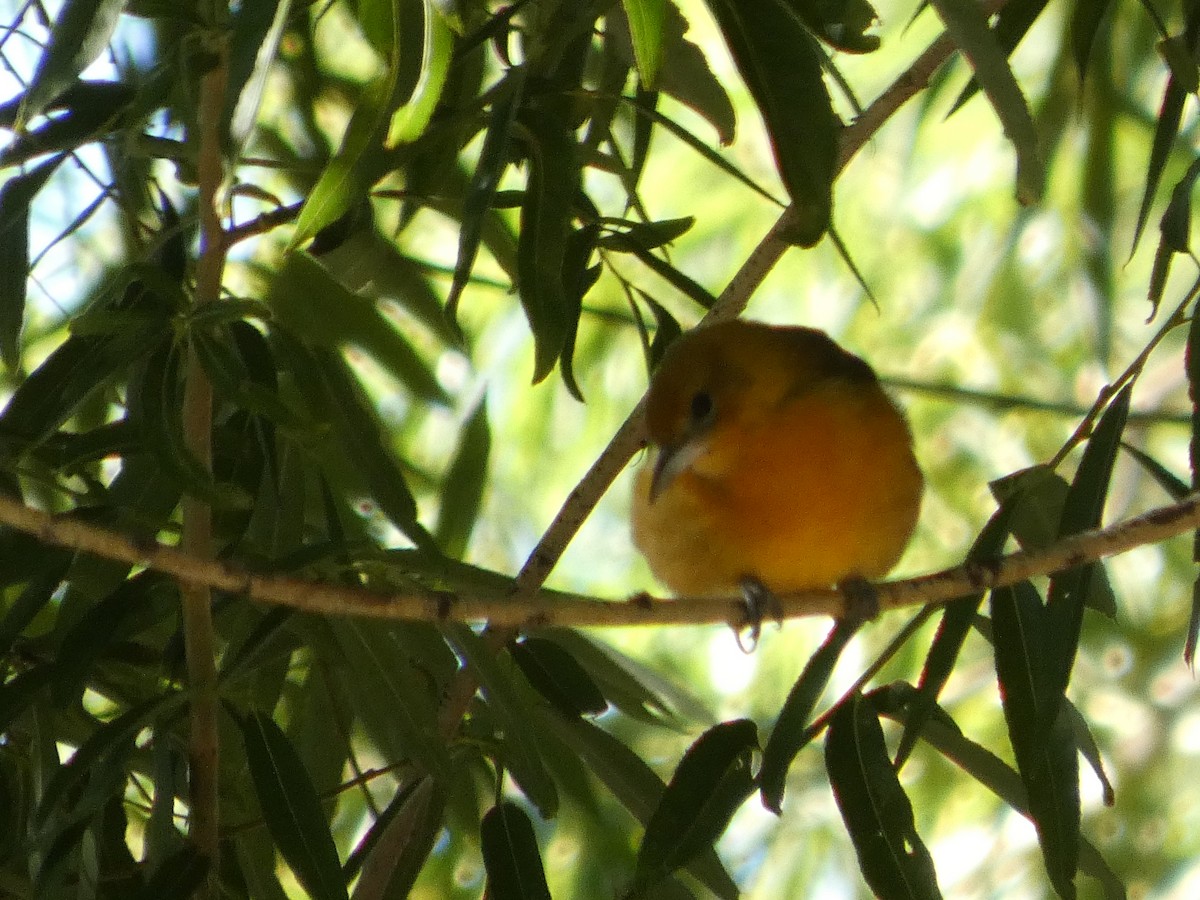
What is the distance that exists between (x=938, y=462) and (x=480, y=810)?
1802 mm

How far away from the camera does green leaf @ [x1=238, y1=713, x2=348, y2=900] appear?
1.66 meters

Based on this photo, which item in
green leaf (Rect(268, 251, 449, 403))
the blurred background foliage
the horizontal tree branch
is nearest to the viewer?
the horizontal tree branch

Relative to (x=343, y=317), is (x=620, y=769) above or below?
below

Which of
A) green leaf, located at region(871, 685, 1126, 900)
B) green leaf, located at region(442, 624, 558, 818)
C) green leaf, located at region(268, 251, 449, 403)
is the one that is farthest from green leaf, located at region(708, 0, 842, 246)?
green leaf, located at region(268, 251, 449, 403)

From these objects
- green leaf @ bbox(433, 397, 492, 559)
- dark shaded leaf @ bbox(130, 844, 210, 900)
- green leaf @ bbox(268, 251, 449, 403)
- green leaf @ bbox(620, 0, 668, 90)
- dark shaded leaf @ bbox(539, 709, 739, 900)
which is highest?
green leaf @ bbox(268, 251, 449, 403)

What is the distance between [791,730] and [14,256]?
3.34ft

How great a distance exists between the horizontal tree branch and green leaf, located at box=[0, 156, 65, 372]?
249mm

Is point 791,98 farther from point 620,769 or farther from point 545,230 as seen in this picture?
point 620,769

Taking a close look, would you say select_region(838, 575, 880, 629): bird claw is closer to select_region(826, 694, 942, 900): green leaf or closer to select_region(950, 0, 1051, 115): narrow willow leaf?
select_region(826, 694, 942, 900): green leaf

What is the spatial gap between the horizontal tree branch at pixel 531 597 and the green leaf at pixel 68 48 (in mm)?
339

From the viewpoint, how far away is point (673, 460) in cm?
247

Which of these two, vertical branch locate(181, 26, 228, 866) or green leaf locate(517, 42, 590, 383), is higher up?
green leaf locate(517, 42, 590, 383)

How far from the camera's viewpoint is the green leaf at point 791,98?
1243mm

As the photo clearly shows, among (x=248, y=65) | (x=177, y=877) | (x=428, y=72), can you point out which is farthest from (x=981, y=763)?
(x=248, y=65)
